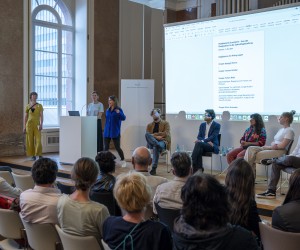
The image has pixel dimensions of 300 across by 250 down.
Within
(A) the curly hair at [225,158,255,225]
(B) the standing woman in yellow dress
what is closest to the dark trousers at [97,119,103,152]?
(B) the standing woman in yellow dress

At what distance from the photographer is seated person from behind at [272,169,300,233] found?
7.51ft

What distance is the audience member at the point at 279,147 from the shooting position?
17.3ft

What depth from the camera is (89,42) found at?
9945mm

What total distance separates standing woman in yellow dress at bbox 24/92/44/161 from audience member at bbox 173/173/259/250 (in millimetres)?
6624

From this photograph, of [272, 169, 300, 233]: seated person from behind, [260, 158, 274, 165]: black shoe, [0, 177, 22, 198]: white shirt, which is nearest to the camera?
[272, 169, 300, 233]: seated person from behind

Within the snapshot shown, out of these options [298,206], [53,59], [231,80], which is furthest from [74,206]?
[53,59]

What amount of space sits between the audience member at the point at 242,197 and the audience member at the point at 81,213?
0.72m

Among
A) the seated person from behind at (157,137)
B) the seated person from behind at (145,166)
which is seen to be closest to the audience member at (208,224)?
the seated person from behind at (145,166)

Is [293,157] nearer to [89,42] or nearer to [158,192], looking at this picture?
[158,192]

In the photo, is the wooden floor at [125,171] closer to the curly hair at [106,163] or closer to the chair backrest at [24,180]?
the chair backrest at [24,180]

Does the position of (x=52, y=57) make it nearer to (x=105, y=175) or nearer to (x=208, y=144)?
(x=208, y=144)

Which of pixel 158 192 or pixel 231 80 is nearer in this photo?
pixel 158 192

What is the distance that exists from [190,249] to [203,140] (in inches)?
188

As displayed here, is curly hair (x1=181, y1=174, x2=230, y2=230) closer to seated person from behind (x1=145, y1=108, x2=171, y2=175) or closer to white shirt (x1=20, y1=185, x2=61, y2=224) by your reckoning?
white shirt (x1=20, y1=185, x2=61, y2=224)
